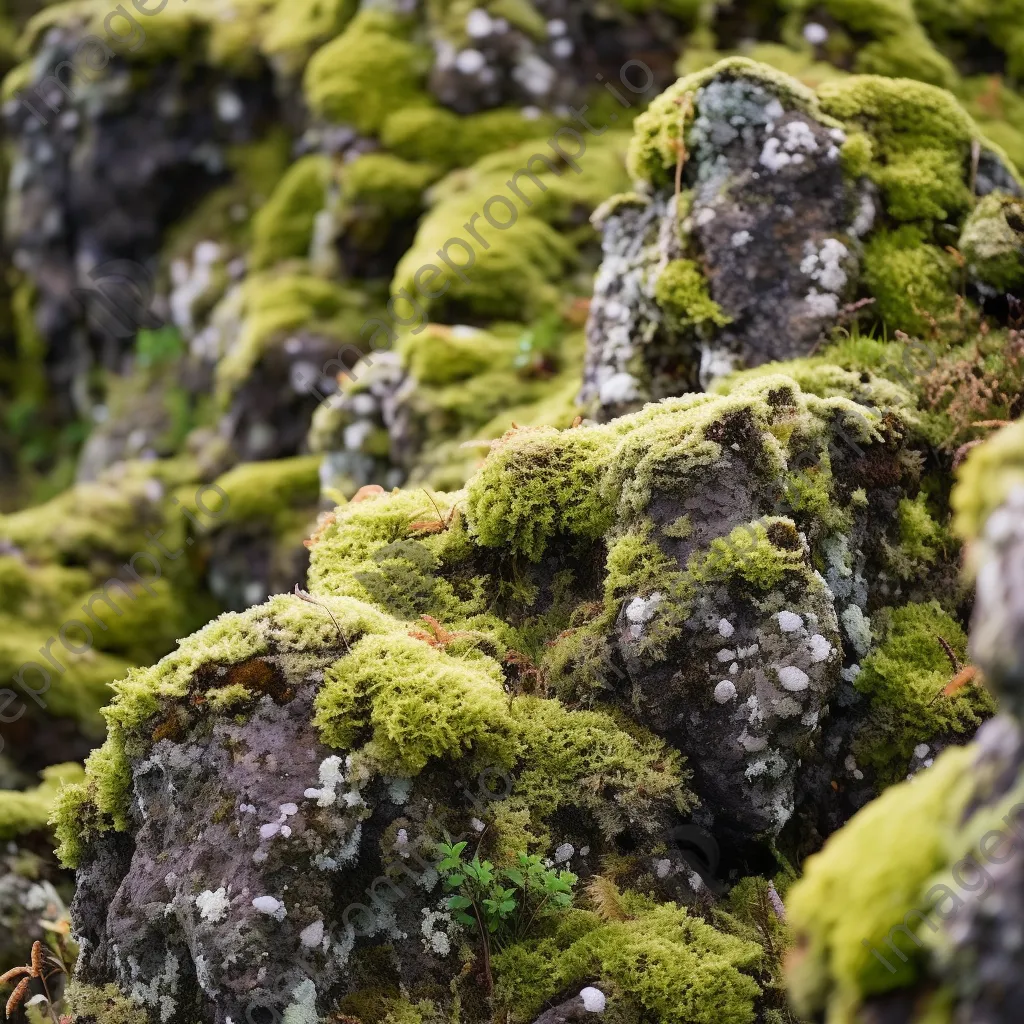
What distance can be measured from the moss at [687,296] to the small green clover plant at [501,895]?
12.3 feet

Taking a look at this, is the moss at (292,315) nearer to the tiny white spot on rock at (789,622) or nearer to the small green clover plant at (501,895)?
the tiny white spot on rock at (789,622)

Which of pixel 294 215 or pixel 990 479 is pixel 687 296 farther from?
pixel 294 215

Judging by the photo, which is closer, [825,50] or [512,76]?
[825,50]

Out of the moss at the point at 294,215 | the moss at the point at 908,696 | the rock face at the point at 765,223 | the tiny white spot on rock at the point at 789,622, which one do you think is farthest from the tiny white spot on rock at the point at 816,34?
the tiny white spot on rock at the point at 789,622

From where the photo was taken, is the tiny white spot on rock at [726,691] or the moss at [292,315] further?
the moss at [292,315]

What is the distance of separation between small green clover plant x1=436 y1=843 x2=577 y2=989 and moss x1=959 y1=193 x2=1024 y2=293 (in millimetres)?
4500

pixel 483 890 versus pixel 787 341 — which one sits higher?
pixel 787 341

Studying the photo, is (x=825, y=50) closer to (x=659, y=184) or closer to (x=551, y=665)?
(x=659, y=184)

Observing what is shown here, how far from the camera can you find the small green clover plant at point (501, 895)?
13.6 ft

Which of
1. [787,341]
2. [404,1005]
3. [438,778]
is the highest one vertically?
[787,341]

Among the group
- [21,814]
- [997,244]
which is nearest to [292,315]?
[21,814]

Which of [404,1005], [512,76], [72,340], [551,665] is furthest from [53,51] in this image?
[404,1005]

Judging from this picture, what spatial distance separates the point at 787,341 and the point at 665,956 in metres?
3.92

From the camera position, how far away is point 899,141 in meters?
6.97
